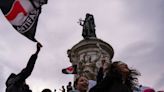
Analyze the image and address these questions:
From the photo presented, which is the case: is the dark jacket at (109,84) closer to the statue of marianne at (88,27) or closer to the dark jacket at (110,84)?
the dark jacket at (110,84)

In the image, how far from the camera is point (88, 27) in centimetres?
3288

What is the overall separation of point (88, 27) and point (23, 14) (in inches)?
915

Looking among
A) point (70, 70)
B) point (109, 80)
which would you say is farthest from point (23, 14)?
point (70, 70)

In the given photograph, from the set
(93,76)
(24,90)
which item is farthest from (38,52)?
(93,76)

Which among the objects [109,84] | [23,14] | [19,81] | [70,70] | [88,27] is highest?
[88,27]

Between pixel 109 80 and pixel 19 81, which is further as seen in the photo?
pixel 19 81

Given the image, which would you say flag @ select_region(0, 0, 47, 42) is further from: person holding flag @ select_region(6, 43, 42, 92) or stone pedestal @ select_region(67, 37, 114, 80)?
stone pedestal @ select_region(67, 37, 114, 80)

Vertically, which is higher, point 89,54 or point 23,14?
point 89,54

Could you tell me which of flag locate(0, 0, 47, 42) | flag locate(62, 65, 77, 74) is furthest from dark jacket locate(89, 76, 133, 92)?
flag locate(62, 65, 77, 74)

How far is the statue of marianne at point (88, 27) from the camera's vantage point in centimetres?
3183

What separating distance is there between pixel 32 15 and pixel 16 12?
35cm

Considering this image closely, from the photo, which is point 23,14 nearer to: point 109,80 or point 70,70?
point 109,80

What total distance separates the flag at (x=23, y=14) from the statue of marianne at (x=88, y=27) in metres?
20.8

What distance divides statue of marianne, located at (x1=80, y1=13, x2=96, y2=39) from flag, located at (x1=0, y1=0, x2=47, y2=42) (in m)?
20.8
